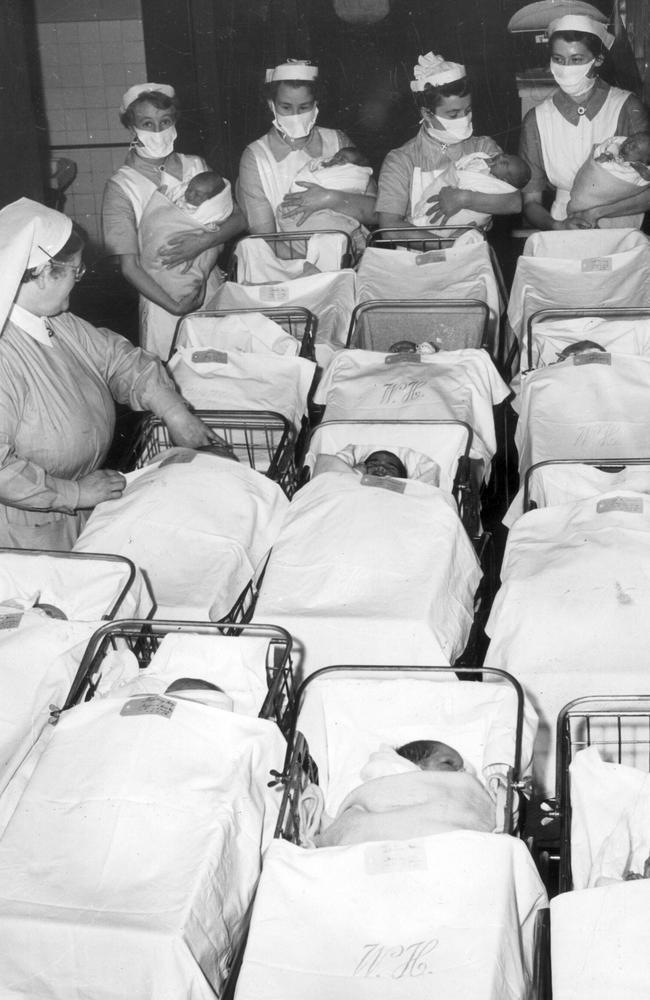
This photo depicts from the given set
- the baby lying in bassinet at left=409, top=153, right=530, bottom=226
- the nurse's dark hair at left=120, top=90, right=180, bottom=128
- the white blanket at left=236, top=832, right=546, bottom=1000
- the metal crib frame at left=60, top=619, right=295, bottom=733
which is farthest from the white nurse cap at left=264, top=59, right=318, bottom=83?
the white blanket at left=236, top=832, right=546, bottom=1000

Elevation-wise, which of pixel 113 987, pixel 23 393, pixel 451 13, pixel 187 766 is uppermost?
pixel 451 13

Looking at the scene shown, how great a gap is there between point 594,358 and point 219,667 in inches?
87.6

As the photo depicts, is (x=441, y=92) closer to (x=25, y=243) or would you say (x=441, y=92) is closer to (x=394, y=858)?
(x=25, y=243)

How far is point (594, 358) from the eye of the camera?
4754 millimetres

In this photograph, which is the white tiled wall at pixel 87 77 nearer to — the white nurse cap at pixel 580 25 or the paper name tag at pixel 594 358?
the white nurse cap at pixel 580 25

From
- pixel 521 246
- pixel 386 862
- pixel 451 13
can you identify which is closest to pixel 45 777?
pixel 386 862

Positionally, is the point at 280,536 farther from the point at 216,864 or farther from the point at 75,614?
the point at 216,864

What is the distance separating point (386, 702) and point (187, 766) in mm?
617

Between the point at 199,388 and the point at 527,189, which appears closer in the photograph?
the point at 199,388

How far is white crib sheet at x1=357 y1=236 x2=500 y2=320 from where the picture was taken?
5723 mm

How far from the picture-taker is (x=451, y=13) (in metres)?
10.0

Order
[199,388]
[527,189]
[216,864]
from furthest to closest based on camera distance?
[527,189], [199,388], [216,864]

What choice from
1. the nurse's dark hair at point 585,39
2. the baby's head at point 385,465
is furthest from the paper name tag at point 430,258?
the baby's head at point 385,465

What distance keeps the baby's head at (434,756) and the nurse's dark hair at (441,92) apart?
4279mm
